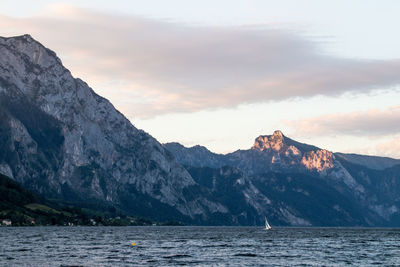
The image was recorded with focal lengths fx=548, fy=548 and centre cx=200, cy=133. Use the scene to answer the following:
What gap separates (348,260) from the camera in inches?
5207

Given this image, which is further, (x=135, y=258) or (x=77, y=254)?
(x=77, y=254)

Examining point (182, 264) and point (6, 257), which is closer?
point (182, 264)

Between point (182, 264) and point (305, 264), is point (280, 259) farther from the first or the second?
point (182, 264)

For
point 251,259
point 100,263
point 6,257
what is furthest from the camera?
point 251,259

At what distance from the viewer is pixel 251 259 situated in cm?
12988

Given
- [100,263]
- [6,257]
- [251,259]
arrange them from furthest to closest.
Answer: [251,259]
[6,257]
[100,263]

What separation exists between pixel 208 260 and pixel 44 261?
3597cm

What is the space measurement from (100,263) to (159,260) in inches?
589

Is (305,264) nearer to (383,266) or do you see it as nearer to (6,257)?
(383,266)

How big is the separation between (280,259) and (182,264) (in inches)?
1175

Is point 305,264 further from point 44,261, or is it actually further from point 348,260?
point 44,261

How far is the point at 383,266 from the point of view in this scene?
11900 cm

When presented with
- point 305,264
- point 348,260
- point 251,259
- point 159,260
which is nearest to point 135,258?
point 159,260

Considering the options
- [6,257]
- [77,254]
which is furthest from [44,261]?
[77,254]
